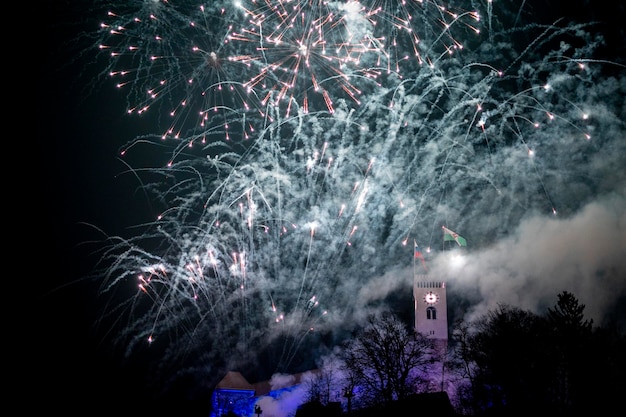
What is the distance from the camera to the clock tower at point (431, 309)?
5425 centimetres

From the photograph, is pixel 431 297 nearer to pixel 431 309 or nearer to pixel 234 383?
pixel 431 309

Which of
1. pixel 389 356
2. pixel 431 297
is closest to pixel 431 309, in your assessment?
pixel 431 297

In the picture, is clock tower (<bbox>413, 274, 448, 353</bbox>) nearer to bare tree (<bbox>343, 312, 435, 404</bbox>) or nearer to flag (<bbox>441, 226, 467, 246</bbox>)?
flag (<bbox>441, 226, 467, 246</bbox>)

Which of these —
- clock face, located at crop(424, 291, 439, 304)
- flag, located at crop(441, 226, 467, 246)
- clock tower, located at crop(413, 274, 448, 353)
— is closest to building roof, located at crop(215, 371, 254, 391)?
clock tower, located at crop(413, 274, 448, 353)

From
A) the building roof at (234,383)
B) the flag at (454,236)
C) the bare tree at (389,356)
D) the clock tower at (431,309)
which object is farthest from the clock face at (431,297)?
the building roof at (234,383)

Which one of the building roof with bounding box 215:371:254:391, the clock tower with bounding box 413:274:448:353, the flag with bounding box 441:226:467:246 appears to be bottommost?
the building roof with bounding box 215:371:254:391

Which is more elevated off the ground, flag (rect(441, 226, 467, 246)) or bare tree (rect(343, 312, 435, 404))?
flag (rect(441, 226, 467, 246))

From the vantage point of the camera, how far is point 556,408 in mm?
24766

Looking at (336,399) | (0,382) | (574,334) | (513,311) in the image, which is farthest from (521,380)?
(0,382)

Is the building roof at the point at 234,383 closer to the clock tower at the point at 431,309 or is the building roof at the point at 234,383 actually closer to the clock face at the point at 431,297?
the clock tower at the point at 431,309

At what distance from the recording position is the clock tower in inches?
2136

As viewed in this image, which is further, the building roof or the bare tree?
the building roof

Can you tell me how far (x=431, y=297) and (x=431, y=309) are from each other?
1517 millimetres

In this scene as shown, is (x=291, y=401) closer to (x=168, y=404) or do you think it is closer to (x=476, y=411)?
(x=168, y=404)
